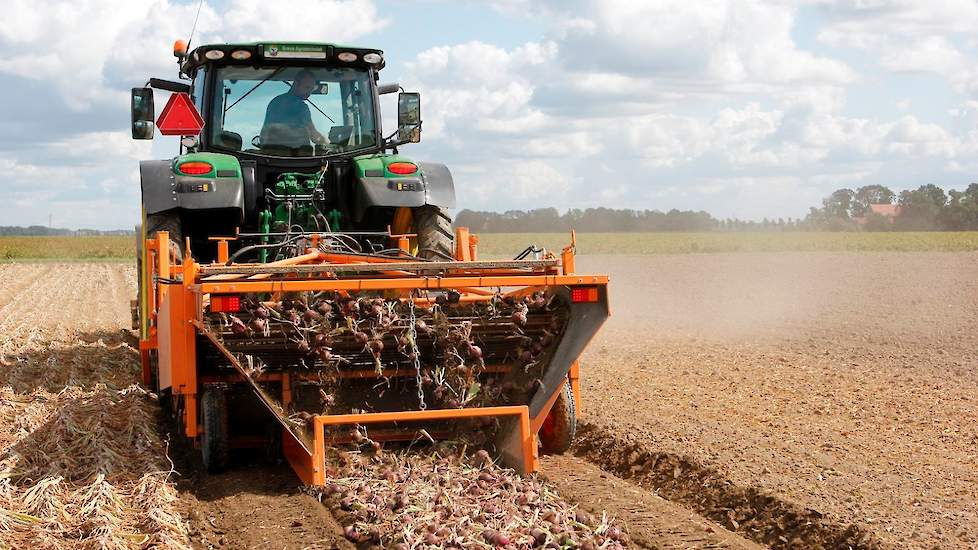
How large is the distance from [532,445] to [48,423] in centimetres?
309

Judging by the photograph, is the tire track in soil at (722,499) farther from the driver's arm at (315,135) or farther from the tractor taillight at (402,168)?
the driver's arm at (315,135)

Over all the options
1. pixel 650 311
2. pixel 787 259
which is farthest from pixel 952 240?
pixel 650 311

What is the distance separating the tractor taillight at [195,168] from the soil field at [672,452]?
1559 mm

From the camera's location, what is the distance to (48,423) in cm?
664

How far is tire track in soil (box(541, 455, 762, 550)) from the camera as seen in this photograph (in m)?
4.75

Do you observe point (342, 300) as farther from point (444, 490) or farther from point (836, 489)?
point (836, 489)

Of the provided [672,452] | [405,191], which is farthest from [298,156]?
[672,452]

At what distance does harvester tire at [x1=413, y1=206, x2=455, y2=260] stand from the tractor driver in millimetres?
985

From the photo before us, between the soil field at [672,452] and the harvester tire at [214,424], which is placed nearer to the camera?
the soil field at [672,452]

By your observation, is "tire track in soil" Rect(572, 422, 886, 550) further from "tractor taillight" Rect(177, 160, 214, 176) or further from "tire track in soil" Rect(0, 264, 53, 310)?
"tire track in soil" Rect(0, 264, 53, 310)

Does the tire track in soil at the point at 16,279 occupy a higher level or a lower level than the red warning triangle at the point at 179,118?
lower

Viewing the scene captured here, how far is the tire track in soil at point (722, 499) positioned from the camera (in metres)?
4.80

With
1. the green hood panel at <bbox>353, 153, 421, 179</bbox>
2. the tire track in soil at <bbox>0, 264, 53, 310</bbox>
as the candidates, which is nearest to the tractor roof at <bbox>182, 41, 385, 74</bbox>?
the green hood panel at <bbox>353, 153, 421, 179</bbox>

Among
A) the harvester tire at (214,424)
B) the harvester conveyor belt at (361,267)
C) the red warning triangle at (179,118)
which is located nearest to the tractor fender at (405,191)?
the red warning triangle at (179,118)
